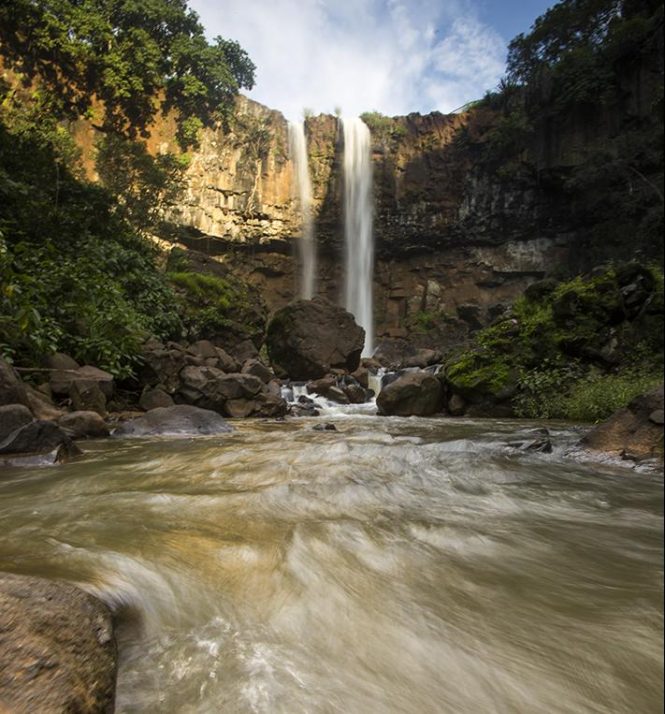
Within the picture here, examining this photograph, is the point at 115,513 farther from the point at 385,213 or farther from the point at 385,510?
the point at 385,213

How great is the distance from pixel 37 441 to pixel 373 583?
12.1 ft

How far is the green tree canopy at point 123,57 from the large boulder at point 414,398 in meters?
19.5

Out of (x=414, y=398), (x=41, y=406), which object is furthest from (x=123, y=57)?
(x=41, y=406)

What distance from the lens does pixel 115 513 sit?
2551 mm

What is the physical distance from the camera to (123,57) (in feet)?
71.2

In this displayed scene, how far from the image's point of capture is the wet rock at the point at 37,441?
13.6ft

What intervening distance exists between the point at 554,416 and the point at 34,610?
25.2 ft

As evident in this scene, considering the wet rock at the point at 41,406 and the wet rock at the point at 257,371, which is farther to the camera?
the wet rock at the point at 257,371

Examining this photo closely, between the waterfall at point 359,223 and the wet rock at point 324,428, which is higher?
the waterfall at point 359,223

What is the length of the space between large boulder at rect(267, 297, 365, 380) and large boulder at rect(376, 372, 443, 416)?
15.9ft

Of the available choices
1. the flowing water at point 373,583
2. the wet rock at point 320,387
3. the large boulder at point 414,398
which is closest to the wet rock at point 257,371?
the wet rock at point 320,387

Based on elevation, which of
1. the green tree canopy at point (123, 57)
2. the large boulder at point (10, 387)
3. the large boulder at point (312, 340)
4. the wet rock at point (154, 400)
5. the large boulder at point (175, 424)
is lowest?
the large boulder at point (175, 424)

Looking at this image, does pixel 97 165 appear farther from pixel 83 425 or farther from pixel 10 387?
pixel 10 387

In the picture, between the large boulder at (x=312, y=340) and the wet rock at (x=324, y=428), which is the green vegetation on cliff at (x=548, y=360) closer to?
the wet rock at (x=324, y=428)
